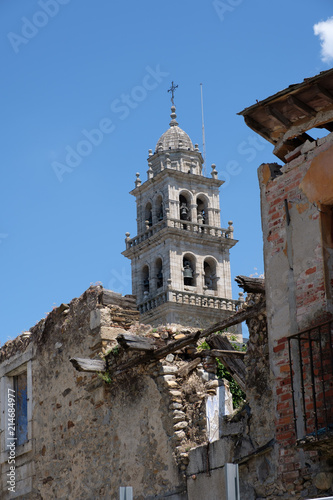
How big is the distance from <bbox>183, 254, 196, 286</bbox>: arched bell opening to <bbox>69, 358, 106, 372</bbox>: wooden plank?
4327 cm

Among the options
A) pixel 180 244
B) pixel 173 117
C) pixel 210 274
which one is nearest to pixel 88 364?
pixel 180 244

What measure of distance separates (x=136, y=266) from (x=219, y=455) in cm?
4731

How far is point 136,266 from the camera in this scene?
186 ft

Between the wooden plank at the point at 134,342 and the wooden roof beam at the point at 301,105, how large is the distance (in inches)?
147

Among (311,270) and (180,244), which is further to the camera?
(180,244)

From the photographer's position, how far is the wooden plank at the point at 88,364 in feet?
37.9

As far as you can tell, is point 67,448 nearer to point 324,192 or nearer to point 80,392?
point 80,392

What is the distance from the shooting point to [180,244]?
2168 inches

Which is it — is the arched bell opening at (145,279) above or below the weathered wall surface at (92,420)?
above

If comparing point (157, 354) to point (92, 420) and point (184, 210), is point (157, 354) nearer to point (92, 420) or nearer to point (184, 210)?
point (92, 420)

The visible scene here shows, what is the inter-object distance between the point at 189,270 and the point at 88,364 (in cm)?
4396

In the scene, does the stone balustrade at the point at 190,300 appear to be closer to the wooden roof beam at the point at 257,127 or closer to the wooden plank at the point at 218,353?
the wooden plank at the point at 218,353

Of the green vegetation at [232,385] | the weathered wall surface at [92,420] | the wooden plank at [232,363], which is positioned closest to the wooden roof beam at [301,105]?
the wooden plank at [232,363]

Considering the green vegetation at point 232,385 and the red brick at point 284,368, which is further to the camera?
the green vegetation at point 232,385
